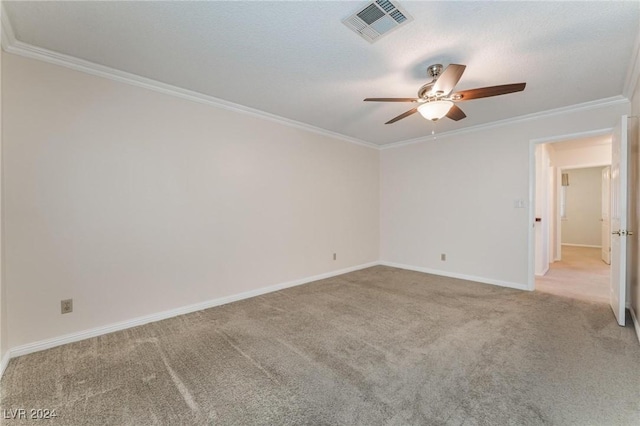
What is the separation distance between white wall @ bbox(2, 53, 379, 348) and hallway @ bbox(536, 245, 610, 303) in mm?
3707

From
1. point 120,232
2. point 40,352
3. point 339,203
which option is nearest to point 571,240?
point 339,203

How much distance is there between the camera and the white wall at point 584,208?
7953mm

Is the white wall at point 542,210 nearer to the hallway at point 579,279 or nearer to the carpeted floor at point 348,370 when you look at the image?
the hallway at point 579,279

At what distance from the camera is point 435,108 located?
8.13 feet

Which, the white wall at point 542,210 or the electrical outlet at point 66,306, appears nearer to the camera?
the electrical outlet at point 66,306

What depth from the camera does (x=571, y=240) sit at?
27.7ft

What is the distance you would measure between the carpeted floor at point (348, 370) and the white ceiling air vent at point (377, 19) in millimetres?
2458

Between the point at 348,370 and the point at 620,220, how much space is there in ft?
10.1

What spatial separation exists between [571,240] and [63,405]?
11424 mm

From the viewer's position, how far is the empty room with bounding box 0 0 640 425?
70.5 inches

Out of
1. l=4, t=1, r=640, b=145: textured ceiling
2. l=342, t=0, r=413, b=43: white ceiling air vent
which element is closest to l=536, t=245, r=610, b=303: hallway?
l=4, t=1, r=640, b=145: textured ceiling

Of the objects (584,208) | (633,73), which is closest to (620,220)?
(633,73)

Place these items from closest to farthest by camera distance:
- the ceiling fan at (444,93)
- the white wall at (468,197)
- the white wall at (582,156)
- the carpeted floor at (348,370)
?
the carpeted floor at (348,370), the ceiling fan at (444,93), the white wall at (468,197), the white wall at (582,156)

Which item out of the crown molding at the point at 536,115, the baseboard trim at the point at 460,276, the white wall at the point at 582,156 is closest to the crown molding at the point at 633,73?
the crown molding at the point at 536,115
